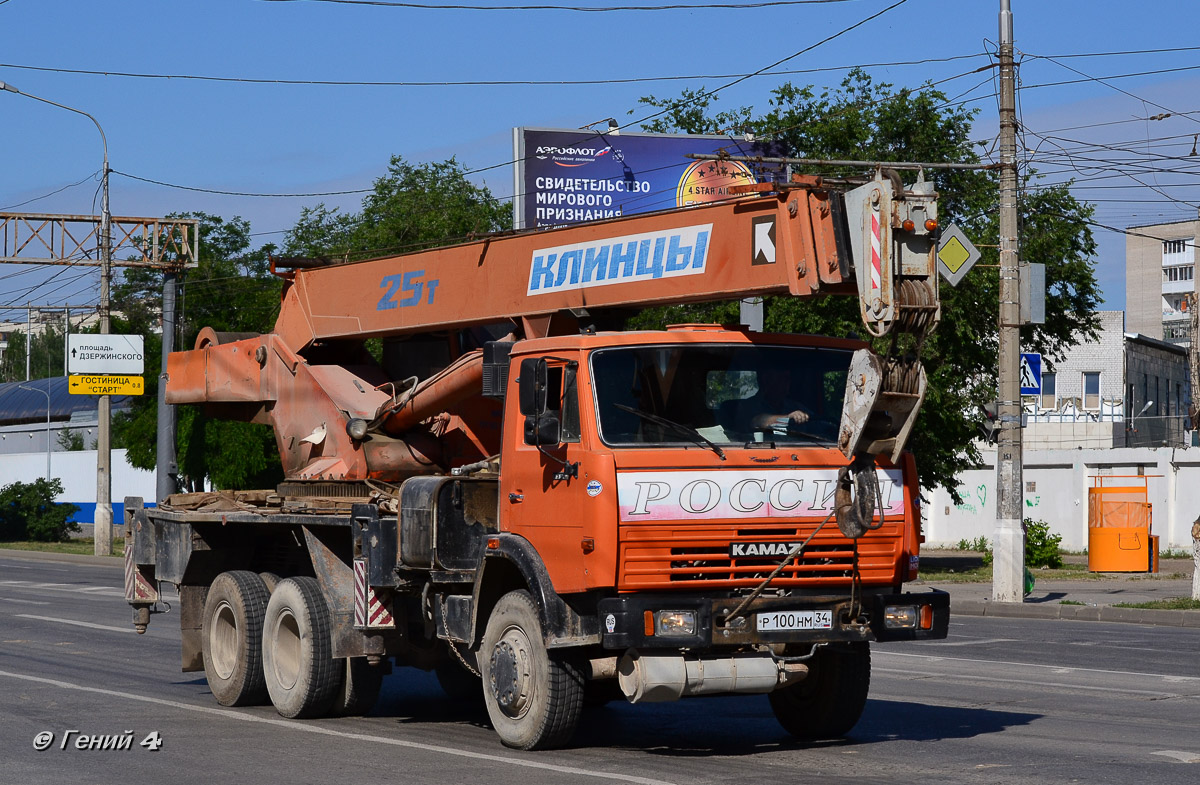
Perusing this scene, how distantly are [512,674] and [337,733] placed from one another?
6.05 feet

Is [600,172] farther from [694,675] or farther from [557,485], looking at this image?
[694,675]

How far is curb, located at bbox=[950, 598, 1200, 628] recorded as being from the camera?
66.9 feet

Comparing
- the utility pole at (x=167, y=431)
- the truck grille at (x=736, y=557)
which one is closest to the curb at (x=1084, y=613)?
the truck grille at (x=736, y=557)

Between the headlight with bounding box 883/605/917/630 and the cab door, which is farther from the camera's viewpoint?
the headlight with bounding box 883/605/917/630

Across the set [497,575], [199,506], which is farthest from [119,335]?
[497,575]

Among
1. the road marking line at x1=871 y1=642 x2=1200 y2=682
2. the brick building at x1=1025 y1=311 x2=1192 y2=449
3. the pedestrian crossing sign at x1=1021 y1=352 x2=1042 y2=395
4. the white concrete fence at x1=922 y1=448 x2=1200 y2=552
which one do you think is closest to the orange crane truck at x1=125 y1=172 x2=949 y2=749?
the road marking line at x1=871 y1=642 x2=1200 y2=682

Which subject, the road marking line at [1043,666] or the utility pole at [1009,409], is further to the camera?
the utility pole at [1009,409]

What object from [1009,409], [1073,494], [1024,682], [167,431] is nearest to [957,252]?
[1009,409]

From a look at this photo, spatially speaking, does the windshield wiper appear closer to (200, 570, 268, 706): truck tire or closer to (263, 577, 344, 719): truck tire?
(263, 577, 344, 719): truck tire

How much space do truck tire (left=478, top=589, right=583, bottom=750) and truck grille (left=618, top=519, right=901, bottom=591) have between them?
0.77m

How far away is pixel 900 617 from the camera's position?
8.87 metres

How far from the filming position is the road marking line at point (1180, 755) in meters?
8.74

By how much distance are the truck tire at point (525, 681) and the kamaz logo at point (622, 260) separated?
228 cm

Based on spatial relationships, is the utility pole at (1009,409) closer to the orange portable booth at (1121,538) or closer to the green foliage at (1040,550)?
the orange portable booth at (1121,538)
